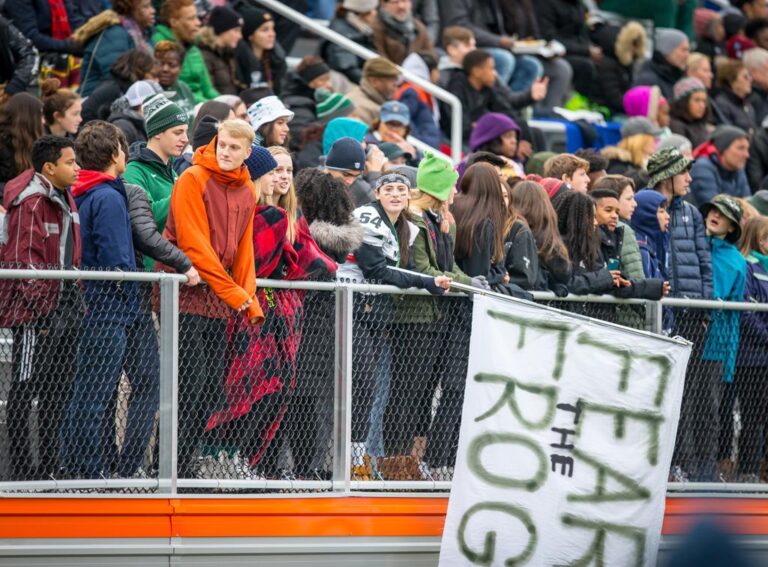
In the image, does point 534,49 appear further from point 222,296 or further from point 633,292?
point 222,296

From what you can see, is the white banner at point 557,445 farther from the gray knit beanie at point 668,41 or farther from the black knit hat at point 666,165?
the gray knit beanie at point 668,41

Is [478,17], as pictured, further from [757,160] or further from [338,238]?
[338,238]

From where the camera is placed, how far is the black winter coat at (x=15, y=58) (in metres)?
12.2

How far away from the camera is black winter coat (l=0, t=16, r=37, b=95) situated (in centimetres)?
1224

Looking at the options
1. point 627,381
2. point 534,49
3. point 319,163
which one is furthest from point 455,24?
point 627,381

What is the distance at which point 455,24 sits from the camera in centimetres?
1741

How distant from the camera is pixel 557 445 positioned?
880cm

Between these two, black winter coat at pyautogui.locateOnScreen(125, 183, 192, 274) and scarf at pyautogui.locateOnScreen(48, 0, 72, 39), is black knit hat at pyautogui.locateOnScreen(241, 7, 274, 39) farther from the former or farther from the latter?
black winter coat at pyautogui.locateOnScreen(125, 183, 192, 274)

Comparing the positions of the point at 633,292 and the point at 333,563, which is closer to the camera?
the point at 333,563

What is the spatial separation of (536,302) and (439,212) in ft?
2.67

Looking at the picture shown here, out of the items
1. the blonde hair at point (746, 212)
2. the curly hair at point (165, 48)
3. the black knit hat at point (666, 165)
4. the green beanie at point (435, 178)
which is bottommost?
the blonde hair at point (746, 212)

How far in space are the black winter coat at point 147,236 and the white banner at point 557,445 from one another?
175 cm

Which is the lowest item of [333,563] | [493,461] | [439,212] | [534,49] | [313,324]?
[333,563]

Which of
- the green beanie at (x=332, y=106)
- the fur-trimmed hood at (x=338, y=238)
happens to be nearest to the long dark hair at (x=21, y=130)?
the fur-trimmed hood at (x=338, y=238)
